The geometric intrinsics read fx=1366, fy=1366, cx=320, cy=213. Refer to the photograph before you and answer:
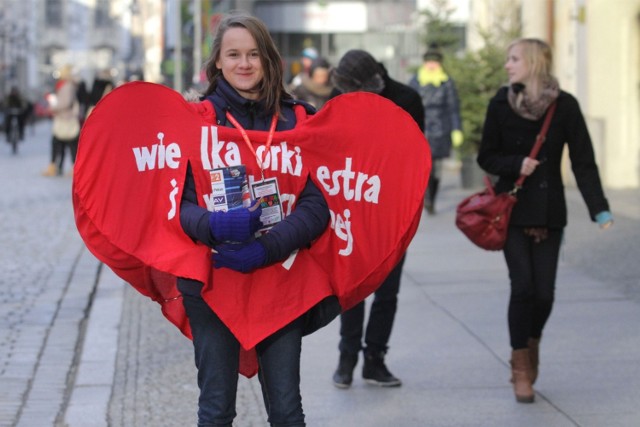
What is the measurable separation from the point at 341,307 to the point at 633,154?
14.1m

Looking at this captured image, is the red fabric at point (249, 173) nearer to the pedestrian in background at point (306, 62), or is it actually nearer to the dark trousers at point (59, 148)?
the pedestrian in background at point (306, 62)

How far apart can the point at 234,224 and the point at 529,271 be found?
2.69 meters

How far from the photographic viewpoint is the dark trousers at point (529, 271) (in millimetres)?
6297

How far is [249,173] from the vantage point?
4.14 metres

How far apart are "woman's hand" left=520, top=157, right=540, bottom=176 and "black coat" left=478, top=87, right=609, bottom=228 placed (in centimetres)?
3

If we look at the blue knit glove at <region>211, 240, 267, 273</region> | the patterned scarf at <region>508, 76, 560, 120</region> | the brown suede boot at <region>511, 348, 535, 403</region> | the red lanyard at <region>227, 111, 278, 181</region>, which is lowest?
the brown suede boot at <region>511, 348, 535, 403</region>

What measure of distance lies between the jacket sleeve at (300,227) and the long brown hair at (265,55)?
0.28 meters

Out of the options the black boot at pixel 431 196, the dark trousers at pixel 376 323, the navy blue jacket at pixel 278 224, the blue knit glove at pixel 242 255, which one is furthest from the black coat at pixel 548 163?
the black boot at pixel 431 196

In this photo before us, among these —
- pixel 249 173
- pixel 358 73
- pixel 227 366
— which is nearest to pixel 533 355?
pixel 358 73

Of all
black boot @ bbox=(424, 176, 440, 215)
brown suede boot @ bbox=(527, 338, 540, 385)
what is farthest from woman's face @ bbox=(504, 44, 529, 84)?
black boot @ bbox=(424, 176, 440, 215)

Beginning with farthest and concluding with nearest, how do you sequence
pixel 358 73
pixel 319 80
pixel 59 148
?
pixel 59 148 < pixel 319 80 < pixel 358 73

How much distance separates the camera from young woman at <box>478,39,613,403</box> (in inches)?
247

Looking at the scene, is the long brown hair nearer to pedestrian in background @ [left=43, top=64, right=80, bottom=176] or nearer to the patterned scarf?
the patterned scarf

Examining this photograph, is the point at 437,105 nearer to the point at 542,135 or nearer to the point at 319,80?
the point at 319,80
